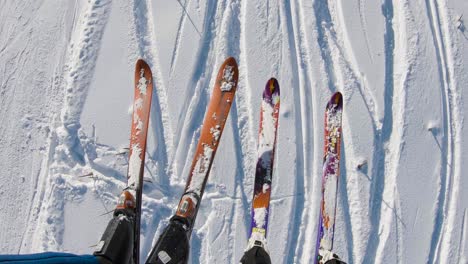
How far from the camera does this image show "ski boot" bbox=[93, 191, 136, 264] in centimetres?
249

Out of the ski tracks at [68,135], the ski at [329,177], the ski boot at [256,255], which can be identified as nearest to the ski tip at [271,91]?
the ski at [329,177]

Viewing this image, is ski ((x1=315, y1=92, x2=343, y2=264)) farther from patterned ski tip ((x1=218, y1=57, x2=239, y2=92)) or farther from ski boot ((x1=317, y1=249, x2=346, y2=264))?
patterned ski tip ((x1=218, y1=57, x2=239, y2=92))

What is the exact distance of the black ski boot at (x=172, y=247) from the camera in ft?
8.41

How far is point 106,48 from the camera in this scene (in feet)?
11.3

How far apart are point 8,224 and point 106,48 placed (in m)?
1.41

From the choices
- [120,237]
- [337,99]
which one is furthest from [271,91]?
[120,237]

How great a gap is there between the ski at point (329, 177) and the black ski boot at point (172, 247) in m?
0.86

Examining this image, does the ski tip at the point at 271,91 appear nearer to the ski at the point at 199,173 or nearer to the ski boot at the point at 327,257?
the ski at the point at 199,173

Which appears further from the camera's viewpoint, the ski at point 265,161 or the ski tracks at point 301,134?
the ski tracks at point 301,134

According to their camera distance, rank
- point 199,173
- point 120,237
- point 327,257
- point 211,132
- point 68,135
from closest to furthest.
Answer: point 120,237 → point 327,257 → point 199,173 → point 211,132 → point 68,135

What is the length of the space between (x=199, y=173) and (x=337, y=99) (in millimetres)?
1082

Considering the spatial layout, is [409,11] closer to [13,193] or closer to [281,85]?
[281,85]

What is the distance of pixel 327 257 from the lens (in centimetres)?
290

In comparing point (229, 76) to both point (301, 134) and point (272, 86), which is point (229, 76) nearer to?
point (272, 86)
